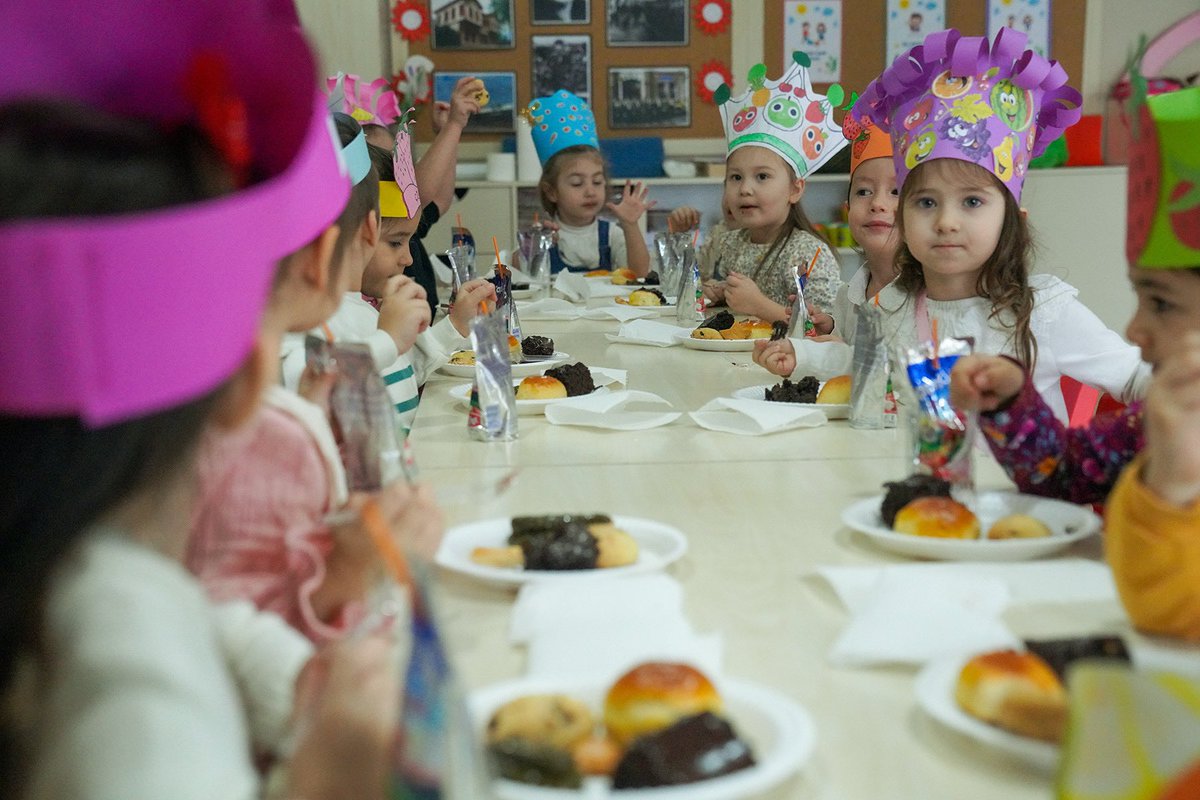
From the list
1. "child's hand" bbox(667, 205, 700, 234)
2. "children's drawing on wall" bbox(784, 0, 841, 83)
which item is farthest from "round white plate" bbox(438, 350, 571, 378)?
"children's drawing on wall" bbox(784, 0, 841, 83)

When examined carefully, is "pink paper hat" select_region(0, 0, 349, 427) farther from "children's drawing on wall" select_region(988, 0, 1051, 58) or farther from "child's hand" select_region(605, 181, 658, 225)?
"children's drawing on wall" select_region(988, 0, 1051, 58)

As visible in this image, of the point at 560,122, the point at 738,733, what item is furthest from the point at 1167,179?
the point at 560,122

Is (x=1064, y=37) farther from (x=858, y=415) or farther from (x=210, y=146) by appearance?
(x=210, y=146)

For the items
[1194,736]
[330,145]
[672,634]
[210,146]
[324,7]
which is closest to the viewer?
[1194,736]

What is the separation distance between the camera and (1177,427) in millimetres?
978

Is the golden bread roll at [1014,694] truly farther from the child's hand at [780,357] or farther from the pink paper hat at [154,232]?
the child's hand at [780,357]

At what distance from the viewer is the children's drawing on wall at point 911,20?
237 inches

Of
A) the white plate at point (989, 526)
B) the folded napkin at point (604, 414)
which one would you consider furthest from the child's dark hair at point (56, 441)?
the folded napkin at point (604, 414)

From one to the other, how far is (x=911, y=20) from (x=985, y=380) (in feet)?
16.7

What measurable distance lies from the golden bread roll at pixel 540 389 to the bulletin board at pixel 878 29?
173 inches

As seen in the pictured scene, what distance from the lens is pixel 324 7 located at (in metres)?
5.96

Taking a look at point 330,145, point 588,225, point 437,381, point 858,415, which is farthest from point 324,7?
point 330,145

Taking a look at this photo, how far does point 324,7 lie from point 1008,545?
551 centimetres

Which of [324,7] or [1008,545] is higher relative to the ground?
[324,7]
